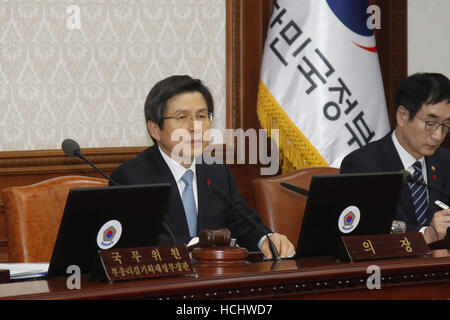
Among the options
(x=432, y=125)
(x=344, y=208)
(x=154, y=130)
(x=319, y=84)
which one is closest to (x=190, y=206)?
(x=154, y=130)

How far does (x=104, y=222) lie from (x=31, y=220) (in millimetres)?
900

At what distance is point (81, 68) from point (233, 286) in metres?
2.37

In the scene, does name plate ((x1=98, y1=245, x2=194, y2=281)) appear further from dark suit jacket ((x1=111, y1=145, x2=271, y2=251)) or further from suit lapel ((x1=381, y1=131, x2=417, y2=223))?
suit lapel ((x1=381, y1=131, x2=417, y2=223))

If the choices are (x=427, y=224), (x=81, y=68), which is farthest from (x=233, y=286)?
(x=81, y=68)

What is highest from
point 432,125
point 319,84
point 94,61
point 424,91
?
point 94,61

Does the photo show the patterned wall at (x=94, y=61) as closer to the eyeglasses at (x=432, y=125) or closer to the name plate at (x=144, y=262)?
the eyeglasses at (x=432, y=125)

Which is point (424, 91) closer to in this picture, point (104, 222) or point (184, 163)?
point (184, 163)

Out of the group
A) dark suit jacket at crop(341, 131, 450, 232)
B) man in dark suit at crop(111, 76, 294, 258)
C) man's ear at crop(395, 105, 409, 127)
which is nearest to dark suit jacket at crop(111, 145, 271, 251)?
man in dark suit at crop(111, 76, 294, 258)

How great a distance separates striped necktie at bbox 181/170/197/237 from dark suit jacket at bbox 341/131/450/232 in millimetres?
707

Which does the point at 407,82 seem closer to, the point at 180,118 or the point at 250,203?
the point at 180,118

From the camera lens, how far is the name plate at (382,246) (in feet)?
6.88

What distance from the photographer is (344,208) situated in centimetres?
210

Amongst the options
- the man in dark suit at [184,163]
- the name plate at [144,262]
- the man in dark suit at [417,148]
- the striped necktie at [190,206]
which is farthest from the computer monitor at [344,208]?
the man in dark suit at [417,148]

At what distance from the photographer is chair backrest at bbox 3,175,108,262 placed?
2.60 meters
